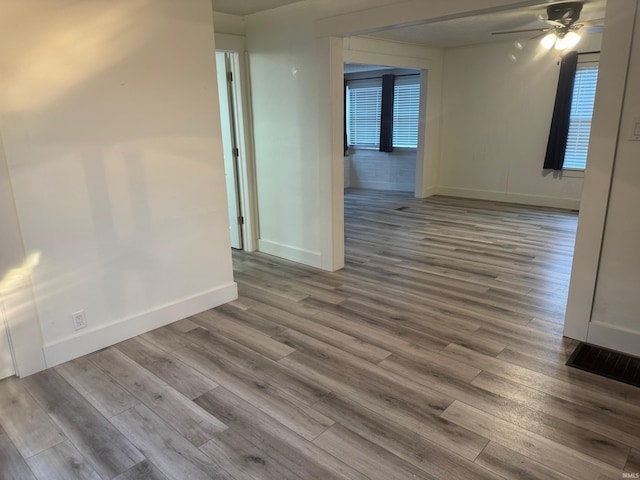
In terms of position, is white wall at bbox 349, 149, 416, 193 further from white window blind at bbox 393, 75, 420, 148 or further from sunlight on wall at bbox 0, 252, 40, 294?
sunlight on wall at bbox 0, 252, 40, 294

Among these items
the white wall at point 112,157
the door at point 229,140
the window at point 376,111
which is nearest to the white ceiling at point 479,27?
the window at point 376,111

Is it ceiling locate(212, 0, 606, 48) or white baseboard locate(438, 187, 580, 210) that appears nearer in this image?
ceiling locate(212, 0, 606, 48)

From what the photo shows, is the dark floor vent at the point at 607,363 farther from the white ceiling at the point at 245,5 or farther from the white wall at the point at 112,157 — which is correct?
the white ceiling at the point at 245,5

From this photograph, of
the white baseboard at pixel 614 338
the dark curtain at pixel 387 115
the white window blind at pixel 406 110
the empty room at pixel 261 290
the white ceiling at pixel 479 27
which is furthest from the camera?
the dark curtain at pixel 387 115

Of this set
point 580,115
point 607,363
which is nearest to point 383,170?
point 580,115

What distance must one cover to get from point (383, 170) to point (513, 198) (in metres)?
2.65

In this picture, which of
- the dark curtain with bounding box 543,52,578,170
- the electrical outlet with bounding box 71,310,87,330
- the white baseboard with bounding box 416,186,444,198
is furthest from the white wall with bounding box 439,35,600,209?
the electrical outlet with bounding box 71,310,87,330

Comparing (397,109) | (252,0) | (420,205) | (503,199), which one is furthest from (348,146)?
(252,0)

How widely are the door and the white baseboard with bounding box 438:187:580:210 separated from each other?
4.51 m

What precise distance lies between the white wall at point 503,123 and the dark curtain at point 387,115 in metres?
1.09

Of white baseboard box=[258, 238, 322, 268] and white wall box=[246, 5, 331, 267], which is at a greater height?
white wall box=[246, 5, 331, 267]

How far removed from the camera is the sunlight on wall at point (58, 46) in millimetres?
2301

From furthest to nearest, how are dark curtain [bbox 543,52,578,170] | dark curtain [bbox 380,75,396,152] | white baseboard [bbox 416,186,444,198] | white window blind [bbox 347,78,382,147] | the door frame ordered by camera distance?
white window blind [bbox 347,78,382,147] → dark curtain [bbox 380,75,396,152] → white baseboard [bbox 416,186,444,198] → dark curtain [bbox 543,52,578,170] → the door frame

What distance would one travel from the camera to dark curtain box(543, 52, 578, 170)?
6246mm
